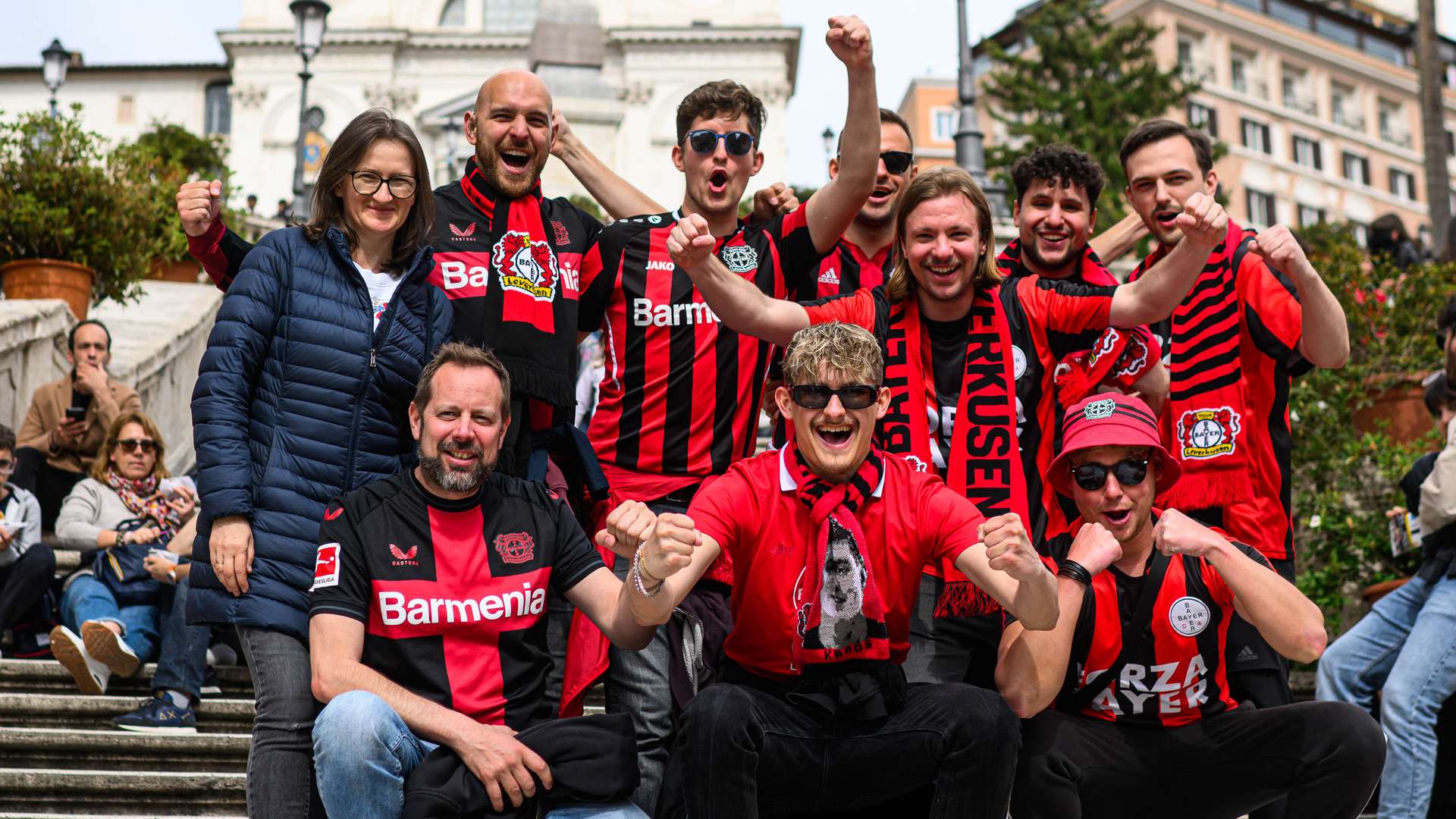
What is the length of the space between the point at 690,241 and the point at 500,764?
162 cm

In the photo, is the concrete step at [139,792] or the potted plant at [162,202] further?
the potted plant at [162,202]

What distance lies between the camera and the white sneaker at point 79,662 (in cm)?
641

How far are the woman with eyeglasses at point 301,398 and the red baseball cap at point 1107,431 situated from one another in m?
2.01

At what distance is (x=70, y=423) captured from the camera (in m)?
8.82

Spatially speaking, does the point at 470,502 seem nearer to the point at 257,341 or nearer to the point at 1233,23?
the point at 257,341

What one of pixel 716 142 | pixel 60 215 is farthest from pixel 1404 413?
pixel 60 215

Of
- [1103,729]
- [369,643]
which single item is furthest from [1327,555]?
[369,643]

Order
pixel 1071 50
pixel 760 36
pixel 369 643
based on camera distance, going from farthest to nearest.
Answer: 1. pixel 760 36
2. pixel 1071 50
3. pixel 369 643

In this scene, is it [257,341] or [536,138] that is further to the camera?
[536,138]

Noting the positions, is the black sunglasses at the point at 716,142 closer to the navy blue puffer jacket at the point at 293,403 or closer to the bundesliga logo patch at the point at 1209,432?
the navy blue puffer jacket at the point at 293,403

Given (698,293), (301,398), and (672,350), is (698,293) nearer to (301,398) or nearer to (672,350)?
(672,350)

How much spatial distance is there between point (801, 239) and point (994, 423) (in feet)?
3.41

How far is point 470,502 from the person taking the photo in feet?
14.8

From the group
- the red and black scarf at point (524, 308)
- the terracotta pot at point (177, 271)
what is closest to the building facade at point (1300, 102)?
the terracotta pot at point (177, 271)
